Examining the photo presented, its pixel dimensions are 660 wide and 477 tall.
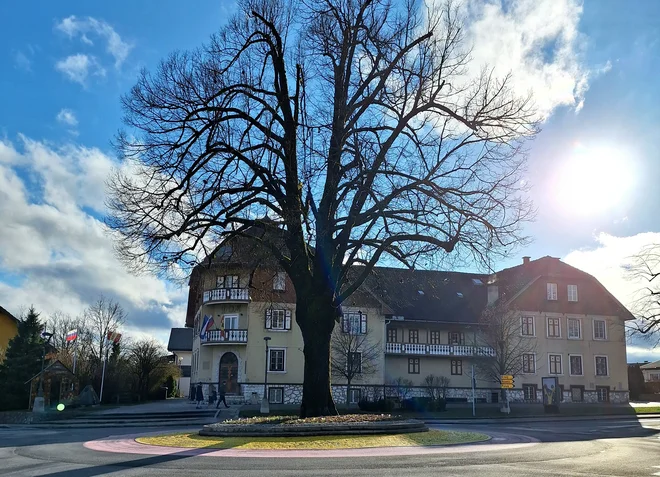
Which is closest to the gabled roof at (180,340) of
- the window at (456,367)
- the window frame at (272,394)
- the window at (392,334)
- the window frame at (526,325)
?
the window frame at (272,394)

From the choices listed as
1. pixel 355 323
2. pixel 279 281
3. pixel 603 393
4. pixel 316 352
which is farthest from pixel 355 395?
pixel 316 352

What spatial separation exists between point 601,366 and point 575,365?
269 cm

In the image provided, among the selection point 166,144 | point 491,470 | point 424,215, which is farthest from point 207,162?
point 491,470

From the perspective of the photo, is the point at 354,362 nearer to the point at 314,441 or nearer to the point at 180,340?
the point at 314,441

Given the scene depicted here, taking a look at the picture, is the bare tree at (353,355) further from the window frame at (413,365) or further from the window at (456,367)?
the window at (456,367)

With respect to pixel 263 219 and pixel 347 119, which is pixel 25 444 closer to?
pixel 263 219

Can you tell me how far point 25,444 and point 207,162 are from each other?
10.8m

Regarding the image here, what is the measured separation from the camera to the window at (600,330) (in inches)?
2224

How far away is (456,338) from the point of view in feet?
178

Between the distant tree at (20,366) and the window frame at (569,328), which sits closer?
the distant tree at (20,366)

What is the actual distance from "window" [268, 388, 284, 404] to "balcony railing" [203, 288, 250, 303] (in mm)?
7236

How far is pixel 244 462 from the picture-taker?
13625 mm

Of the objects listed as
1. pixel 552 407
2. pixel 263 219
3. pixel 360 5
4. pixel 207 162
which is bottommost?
pixel 552 407

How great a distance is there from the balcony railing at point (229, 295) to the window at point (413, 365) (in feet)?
48.5
